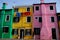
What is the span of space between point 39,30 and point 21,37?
485 centimetres

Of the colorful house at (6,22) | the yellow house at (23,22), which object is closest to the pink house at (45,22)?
the yellow house at (23,22)

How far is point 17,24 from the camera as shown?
109 ft

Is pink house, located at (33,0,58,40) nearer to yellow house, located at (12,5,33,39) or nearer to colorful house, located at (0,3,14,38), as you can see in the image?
yellow house, located at (12,5,33,39)

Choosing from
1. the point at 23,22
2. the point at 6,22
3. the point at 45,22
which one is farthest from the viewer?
the point at 6,22

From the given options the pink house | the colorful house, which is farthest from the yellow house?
the pink house

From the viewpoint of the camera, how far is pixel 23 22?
33.1 m

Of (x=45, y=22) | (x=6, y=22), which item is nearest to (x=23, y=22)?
(x=6, y=22)

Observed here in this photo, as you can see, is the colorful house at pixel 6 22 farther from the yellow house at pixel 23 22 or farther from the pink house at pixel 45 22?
the pink house at pixel 45 22

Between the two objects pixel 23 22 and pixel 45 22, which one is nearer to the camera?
pixel 45 22

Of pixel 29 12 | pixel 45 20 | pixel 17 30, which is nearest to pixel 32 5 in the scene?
pixel 29 12

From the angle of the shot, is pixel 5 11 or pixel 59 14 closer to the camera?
pixel 59 14

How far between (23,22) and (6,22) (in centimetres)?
450

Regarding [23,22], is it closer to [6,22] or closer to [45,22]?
[6,22]

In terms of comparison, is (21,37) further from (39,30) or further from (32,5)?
(32,5)
